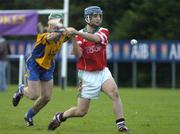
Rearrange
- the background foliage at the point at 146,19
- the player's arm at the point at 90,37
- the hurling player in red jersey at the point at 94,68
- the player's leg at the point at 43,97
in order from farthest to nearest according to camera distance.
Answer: the background foliage at the point at 146,19 → the player's leg at the point at 43,97 → the hurling player in red jersey at the point at 94,68 → the player's arm at the point at 90,37

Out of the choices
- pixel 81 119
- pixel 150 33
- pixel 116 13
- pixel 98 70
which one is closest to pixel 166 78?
pixel 150 33

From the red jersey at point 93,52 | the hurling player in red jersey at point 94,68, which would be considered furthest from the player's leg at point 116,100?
the red jersey at point 93,52

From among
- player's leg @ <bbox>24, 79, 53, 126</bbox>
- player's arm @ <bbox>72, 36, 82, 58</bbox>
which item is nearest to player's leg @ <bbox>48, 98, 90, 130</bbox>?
player's arm @ <bbox>72, 36, 82, 58</bbox>

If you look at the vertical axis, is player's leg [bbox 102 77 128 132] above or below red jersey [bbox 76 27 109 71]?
below

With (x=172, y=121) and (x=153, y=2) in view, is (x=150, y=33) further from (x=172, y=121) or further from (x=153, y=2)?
(x=172, y=121)

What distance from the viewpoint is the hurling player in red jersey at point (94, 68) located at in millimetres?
11562

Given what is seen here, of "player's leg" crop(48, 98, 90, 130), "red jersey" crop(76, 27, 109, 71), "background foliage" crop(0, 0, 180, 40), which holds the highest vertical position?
"background foliage" crop(0, 0, 180, 40)

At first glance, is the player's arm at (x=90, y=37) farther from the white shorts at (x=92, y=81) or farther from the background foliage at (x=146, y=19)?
the background foliage at (x=146, y=19)

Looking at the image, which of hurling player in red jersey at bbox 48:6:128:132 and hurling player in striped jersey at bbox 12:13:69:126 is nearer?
hurling player in red jersey at bbox 48:6:128:132

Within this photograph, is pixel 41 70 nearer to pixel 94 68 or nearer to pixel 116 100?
pixel 94 68

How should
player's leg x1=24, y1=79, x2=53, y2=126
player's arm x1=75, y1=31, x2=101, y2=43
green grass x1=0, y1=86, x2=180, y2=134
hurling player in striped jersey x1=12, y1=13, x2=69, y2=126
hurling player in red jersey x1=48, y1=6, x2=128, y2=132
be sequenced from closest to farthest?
player's arm x1=75, y1=31, x2=101, y2=43 → hurling player in red jersey x1=48, y1=6, x2=128, y2=132 → green grass x1=0, y1=86, x2=180, y2=134 → hurling player in striped jersey x1=12, y1=13, x2=69, y2=126 → player's leg x1=24, y1=79, x2=53, y2=126

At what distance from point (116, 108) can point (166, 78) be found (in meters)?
27.0

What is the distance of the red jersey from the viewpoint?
456 inches

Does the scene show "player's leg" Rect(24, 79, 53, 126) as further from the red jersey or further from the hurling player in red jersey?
the red jersey
